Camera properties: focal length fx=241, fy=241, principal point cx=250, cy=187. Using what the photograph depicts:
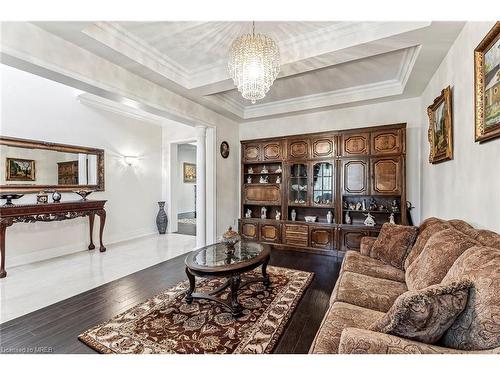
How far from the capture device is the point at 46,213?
12.0 ft

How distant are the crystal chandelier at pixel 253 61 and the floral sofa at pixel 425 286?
204cm

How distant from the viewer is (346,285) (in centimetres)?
193

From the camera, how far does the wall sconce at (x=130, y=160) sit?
543cm

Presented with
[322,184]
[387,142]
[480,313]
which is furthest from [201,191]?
[480,313]

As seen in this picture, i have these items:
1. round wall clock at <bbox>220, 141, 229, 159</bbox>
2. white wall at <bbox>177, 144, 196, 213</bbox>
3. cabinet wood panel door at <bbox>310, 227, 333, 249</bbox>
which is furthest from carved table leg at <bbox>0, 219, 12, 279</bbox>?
white wall at <bbox>177, 144, 196, 213</bbox>

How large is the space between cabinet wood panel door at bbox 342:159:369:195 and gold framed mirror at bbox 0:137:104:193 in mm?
4703

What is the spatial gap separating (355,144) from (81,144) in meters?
5.03

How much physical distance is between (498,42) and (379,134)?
2.47m

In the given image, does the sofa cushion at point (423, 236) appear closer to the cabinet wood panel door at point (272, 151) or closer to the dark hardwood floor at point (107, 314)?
the dark hardwood floor at point (107, 314)

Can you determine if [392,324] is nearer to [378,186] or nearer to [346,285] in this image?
[346,285]

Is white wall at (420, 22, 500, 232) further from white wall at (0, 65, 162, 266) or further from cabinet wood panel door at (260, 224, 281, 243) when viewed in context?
white wall at (0, 65, 162, 266)

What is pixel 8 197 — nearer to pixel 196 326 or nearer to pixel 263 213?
pixel 196 326

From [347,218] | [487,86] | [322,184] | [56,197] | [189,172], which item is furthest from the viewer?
[189,172]

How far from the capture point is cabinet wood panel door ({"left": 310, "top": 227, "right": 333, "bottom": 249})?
419 centimetres
